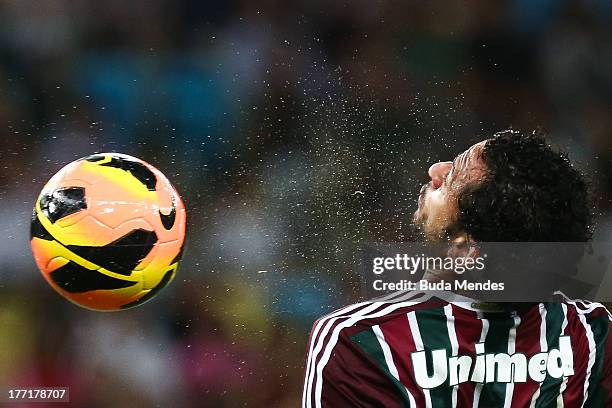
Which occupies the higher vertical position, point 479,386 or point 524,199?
point 524,199

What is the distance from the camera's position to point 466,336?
140 centimetres

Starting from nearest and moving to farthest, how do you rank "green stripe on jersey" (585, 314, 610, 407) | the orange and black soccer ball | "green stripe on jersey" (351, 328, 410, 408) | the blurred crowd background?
"green stripe on jersey" (351, 328, 410, 408) < "green stripe on jersey" (585, 314, 610, 407) < the orange and black soccer ball < the blurred crowd background

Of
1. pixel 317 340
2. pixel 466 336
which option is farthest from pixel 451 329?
pixel 317 340

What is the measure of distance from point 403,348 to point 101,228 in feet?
2.63

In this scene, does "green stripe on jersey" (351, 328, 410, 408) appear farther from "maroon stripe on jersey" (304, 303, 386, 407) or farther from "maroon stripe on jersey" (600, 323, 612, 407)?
"maroon stripe on jersey" (600, 323, 612, 407)

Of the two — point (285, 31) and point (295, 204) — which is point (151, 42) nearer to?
point (285, 31)

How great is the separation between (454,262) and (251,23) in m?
1.95

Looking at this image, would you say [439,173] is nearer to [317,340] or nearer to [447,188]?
[447,188]

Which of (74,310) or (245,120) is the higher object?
(245,120)

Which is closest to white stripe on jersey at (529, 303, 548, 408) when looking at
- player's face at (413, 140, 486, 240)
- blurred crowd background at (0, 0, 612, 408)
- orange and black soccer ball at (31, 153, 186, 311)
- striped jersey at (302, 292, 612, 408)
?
striped jersey at (302, 292, 612, 408)

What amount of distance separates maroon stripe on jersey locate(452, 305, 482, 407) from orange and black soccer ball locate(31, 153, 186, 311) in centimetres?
76

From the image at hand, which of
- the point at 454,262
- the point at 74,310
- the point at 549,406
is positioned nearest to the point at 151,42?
the point at 74,310

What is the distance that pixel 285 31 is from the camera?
318cm

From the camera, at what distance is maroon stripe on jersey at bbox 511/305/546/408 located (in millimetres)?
1412
